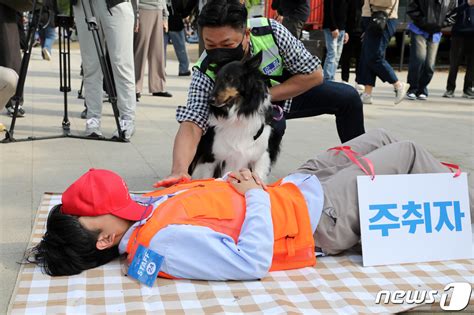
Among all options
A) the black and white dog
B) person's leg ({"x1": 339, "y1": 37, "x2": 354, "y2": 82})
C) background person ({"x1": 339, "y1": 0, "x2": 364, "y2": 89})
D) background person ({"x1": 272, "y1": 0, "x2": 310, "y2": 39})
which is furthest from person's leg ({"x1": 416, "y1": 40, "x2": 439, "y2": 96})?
the black and white dog

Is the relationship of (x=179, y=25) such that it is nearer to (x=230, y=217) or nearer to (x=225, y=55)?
(x=225, y=55)

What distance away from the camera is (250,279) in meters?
2.56

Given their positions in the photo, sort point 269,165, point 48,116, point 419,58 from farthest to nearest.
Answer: point 419,58 < point 48,116 < point 269,165

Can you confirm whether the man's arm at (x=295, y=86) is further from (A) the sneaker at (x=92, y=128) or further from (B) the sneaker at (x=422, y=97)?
(B) the sneaker at (x=422, y=97)

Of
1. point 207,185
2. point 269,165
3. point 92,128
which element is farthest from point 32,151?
point 207,185

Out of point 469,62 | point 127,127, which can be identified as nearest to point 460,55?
point 469,62

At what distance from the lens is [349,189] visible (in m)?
2.85

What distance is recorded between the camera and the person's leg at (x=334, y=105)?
4066 millimetres

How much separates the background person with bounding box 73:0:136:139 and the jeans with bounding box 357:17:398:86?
3.91 m

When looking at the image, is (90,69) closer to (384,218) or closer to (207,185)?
(207,185)

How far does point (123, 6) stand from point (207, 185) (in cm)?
287

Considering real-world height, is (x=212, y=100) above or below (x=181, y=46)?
above

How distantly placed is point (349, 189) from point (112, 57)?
117 inches

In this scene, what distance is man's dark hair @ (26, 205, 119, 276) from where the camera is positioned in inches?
95.2
